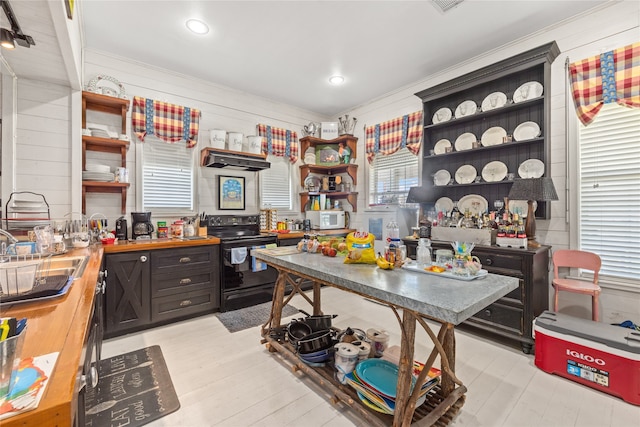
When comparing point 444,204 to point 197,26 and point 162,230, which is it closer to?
point 197,26

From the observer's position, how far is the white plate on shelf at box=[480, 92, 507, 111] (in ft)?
10.1

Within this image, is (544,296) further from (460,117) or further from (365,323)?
(460,117)

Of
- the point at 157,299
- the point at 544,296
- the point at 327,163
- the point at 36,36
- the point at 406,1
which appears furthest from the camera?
the point at 327,163

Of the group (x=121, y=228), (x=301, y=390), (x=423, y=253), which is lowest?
(x=301, y=390)

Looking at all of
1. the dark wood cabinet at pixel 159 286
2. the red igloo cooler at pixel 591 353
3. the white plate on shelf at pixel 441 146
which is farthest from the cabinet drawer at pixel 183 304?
the white plate on shelf at pixel 441 146

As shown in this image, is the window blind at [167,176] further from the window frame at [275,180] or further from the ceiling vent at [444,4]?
the ceiling vent at [444,4]

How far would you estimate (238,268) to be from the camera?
11.5ft

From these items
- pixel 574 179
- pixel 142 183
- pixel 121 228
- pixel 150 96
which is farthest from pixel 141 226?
pixel 574 179

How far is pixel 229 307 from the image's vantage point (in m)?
3.46

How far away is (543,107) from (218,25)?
3448 millimetres

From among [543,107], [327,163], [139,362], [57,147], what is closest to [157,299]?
[139,362]

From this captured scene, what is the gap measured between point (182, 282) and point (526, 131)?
4.19 metres

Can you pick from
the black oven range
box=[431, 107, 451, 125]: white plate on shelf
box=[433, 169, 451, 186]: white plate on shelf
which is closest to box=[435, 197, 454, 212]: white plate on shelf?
box=[433, 169, 451, 186]: white plate on shelf

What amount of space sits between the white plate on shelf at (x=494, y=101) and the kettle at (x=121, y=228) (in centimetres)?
444
